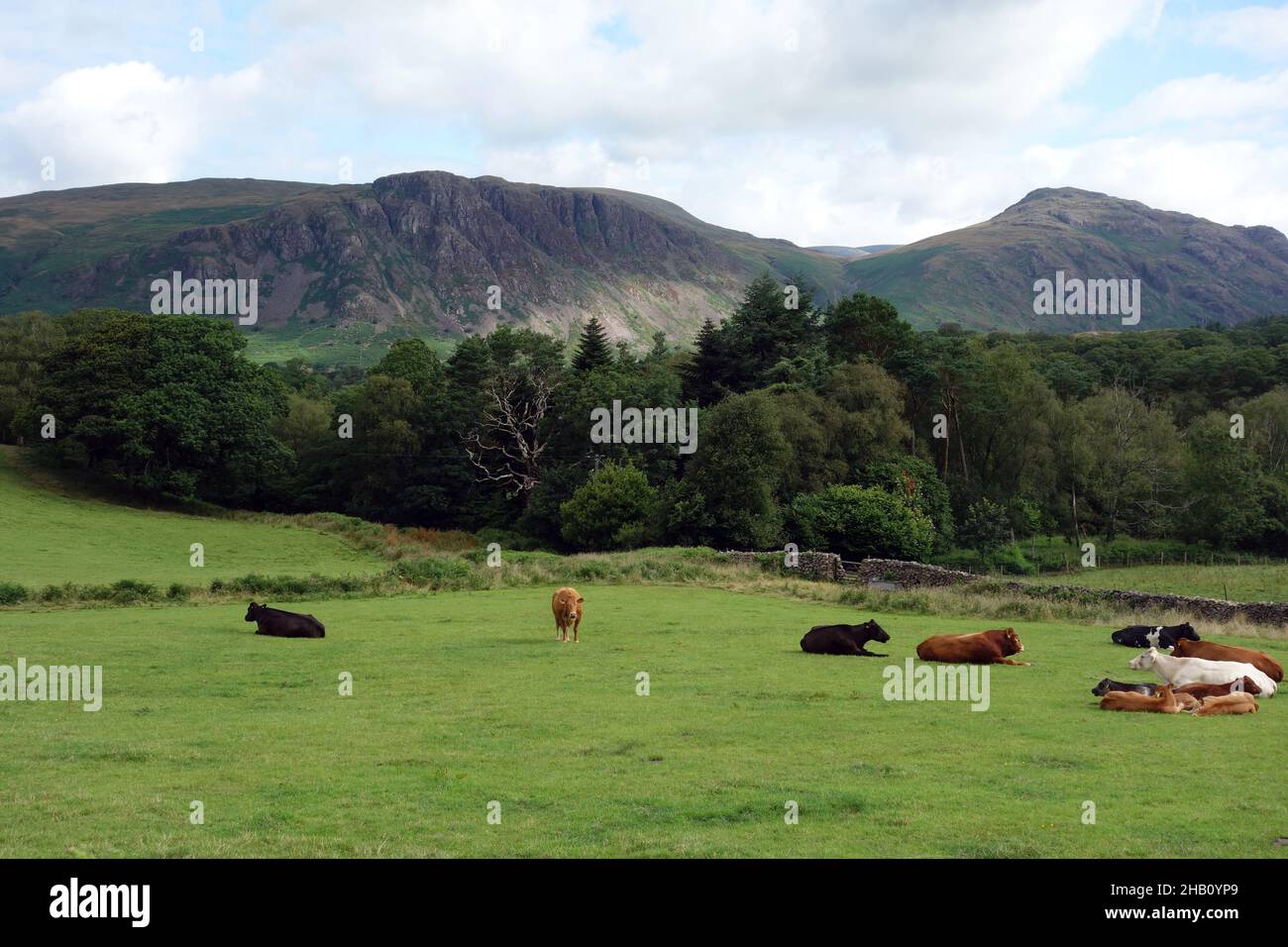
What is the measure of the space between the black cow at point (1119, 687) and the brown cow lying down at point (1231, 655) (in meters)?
3.61

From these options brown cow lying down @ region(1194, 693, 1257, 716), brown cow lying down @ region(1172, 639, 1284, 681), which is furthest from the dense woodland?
brown cow lying down @ region(1194, 693, 1257, 716)

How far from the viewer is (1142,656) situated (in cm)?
1900

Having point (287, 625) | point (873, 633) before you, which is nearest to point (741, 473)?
point (873, 633)

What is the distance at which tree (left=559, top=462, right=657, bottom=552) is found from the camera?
220ft

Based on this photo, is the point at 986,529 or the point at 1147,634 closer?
the point at 1147,634

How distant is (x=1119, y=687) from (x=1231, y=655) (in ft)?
13.8

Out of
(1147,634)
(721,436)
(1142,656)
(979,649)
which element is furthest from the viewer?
(721,436)

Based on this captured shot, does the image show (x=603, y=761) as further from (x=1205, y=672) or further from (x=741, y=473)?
(x=741, y=473)

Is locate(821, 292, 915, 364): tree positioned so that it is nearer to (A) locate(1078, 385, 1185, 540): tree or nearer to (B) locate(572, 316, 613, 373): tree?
(A) locate(1078, 385, 1185, 540): tree

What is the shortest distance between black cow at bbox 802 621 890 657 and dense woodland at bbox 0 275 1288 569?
37.7 metres

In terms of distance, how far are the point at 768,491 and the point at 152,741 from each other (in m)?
51.9

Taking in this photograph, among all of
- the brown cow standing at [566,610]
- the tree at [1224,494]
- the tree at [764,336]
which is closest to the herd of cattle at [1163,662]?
the brown cow standing at [566,610]

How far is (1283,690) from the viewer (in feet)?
59.8
